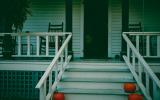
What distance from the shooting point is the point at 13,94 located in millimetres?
9172

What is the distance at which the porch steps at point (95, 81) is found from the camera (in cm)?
713

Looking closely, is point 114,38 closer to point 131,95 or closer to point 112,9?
point 112,9

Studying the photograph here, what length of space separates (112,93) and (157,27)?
19.5ft

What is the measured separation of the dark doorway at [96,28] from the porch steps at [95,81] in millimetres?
3460

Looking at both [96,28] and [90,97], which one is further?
[96,28]

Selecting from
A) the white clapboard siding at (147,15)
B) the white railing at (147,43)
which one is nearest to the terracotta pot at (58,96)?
the white railing at (147,43)

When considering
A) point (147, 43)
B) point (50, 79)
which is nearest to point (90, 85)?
point (50, 79)

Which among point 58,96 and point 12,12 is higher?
point 12,12

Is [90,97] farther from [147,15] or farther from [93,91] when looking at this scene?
[147,15]

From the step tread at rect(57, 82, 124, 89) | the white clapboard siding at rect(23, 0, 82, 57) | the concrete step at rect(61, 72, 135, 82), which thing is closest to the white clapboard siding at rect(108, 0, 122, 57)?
the white clapboard siding at rect(23, 0, 82, 57)

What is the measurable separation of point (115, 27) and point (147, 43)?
347cm

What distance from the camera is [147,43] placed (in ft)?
29.2

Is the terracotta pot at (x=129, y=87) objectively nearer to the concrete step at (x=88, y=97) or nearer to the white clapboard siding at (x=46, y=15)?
the concrete step at (x=88, y=97)

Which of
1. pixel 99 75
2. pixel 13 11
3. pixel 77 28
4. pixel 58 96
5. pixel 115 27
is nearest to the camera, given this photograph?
pixel 58 96
